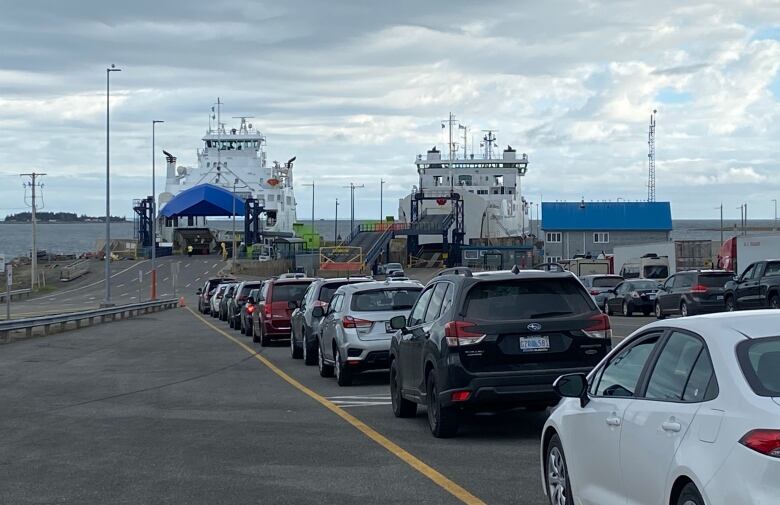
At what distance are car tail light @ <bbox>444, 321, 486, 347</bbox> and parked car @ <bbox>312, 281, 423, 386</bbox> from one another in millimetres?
5788

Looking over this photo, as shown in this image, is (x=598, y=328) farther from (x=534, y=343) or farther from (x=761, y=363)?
(x=761, y=363)

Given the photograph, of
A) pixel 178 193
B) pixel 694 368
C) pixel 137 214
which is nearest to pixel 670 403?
pixel 694 368

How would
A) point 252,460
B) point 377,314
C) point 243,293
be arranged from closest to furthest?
point 252,460, point 377,314, point 243,293

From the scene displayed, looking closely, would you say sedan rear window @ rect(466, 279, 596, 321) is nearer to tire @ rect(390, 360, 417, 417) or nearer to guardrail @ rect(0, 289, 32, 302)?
tire @ rect(390, 360, 417, 417)

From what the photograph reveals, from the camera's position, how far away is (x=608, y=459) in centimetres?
645

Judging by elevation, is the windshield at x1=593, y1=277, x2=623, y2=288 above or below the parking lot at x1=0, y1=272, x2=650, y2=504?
above

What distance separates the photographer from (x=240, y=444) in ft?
36.8

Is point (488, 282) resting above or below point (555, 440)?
above

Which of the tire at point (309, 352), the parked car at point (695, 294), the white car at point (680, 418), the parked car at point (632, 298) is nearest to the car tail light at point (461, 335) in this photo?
the white car at point (680, 418)

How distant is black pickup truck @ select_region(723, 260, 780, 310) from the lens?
2828 cm

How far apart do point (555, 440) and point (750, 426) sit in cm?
270

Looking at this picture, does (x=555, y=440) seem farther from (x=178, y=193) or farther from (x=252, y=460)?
(x=178, y=193)

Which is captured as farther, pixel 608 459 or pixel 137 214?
pixel 137 214

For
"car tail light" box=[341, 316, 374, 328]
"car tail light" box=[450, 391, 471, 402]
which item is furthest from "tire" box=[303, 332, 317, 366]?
"car tail light" box=[450, 391, 471, 402]
